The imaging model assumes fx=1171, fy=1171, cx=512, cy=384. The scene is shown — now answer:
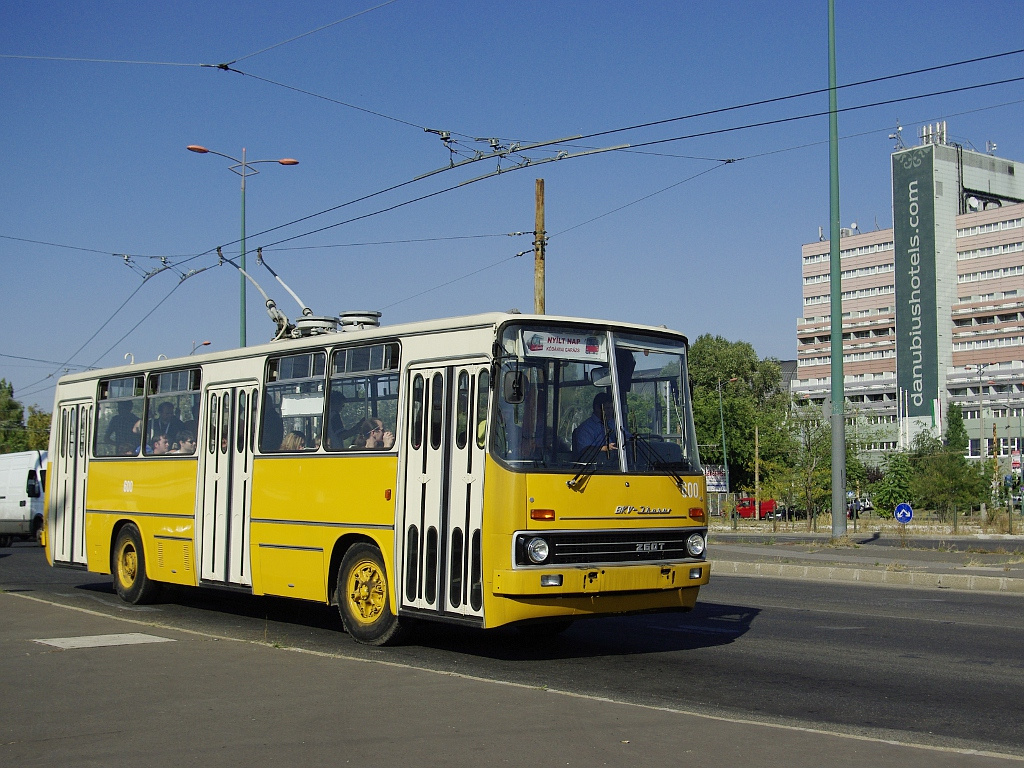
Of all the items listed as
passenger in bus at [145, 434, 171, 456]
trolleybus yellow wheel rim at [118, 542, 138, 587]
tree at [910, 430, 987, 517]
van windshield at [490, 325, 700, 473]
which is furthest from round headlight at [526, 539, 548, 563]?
tree at [910, 430, 987, 517]

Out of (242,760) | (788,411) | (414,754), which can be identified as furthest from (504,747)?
(788,411)

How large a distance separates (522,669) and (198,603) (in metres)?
7.62

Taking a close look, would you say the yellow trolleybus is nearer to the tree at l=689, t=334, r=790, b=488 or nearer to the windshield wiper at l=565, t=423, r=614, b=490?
the windshield wiper at l=565, t=423, r=614, b=490

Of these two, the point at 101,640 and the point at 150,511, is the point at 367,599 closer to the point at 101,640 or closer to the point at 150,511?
the point at 101,640

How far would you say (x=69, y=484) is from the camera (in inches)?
698

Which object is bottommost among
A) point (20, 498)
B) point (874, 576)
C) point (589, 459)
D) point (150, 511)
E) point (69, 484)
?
point (874, 576)

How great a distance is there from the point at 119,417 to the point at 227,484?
3.52 metres

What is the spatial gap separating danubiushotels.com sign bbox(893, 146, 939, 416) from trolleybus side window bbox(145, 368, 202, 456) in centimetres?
11003

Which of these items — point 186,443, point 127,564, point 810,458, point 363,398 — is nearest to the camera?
point 363,398

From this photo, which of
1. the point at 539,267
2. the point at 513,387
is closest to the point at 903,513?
the point at 539,267

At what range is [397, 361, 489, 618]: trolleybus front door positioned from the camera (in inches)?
402

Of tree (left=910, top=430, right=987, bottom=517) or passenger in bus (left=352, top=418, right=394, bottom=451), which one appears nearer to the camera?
passenger in bus (left=352, top=418, right=394, bottom=451)

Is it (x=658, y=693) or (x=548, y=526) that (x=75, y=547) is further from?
(x=658, y=693)

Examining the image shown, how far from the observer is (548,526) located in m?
9.86
